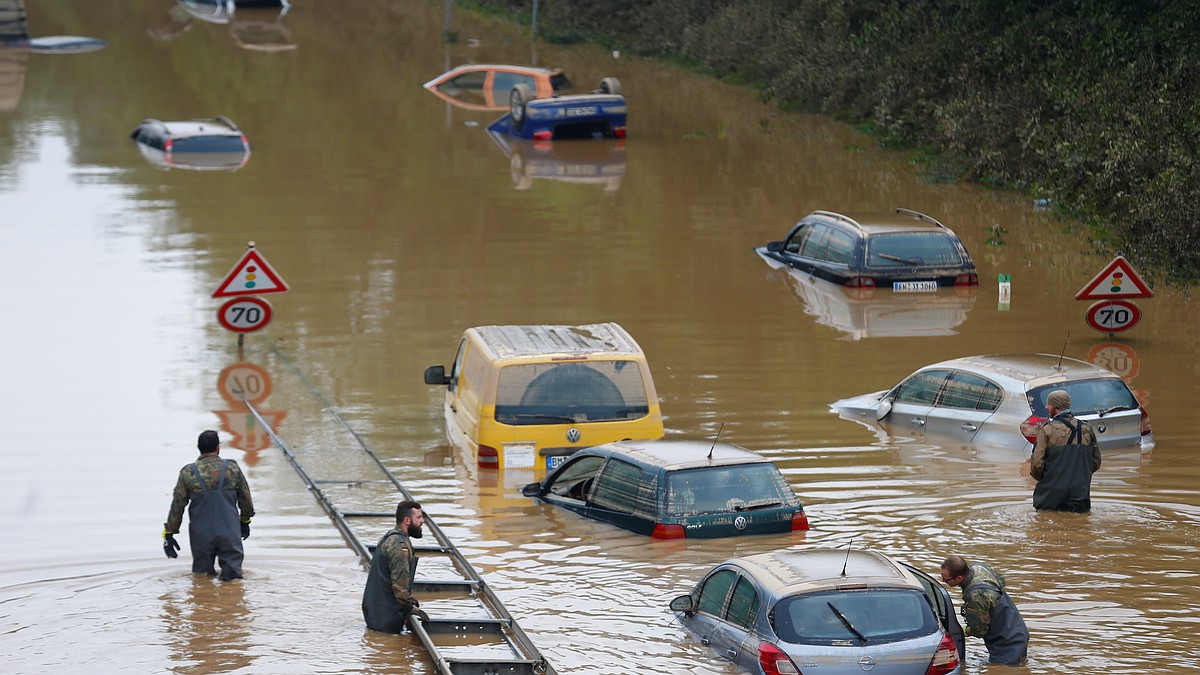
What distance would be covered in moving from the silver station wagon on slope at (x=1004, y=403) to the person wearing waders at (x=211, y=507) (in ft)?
25.5

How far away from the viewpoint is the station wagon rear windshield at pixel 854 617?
11069mm

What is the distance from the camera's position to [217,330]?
84.4 ft

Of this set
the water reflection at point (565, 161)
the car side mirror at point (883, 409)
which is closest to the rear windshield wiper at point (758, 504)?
the car side mirror at point (883, 409)

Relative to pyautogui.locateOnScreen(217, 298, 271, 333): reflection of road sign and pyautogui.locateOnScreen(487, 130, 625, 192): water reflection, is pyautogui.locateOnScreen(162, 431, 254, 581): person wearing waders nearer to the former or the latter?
pyautogui.locateOnScreen(217, 298, 271, 333): reflection of road sign

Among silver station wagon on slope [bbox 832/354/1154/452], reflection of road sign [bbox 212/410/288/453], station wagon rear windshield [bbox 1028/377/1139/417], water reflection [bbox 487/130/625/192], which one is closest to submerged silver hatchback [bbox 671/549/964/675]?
silver station wagon on slope [bbox 832/354/1154/452]

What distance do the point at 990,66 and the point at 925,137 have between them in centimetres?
241

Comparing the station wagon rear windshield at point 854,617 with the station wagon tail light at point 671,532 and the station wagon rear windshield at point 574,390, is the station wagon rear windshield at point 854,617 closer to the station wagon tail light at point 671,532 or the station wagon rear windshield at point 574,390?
the station wagon tail light at point 671,532

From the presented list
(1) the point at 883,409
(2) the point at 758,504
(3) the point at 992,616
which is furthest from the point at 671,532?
(1) the point at 883,409

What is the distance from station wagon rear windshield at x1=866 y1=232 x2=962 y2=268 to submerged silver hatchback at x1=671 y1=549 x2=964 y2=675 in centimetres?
1651

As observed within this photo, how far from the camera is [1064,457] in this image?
620 inches

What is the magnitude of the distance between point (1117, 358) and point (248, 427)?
11.2 m

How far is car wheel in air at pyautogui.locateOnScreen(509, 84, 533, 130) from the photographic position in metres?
47.3

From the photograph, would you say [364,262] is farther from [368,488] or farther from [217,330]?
[368,488]

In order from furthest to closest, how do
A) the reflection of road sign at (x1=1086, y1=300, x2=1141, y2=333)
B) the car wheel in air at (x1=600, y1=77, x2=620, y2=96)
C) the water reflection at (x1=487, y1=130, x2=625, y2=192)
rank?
the car wheel in air at (x1=600, y1=77, x2=620, y2=96), the water reflection at (x1=487, y1=130, x2=625, y2=192), the reflection of road sign at (x1=1086, y1=300, x2=1141, y2=333)
